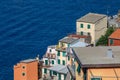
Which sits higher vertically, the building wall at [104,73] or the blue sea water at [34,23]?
the building wall at [104,73]

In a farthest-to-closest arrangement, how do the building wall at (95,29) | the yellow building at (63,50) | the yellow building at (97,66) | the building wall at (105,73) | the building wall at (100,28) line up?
the building wall at (100,28) → the building wall at (95,29) → the yellow building at (63,50) → the building wall at (105,73) → the yellow building at (97,66)

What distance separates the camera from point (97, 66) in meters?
20.0

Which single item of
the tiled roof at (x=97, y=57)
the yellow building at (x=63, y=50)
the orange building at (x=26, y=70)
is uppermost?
the tiled roof at (x=97, y=57)

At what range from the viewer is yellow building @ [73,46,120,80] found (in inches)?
791

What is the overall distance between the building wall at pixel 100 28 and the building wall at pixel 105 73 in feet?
161

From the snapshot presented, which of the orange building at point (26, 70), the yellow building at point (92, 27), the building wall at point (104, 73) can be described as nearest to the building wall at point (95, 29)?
the yellow building at point (92, 27)

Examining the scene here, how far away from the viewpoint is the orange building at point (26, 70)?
60.5 meters

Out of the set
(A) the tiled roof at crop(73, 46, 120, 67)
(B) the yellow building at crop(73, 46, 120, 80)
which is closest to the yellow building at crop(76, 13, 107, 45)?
(A) the tiled roof at crop(73, 46, 120, 67)

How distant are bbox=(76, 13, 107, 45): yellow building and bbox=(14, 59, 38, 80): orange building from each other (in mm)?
9530

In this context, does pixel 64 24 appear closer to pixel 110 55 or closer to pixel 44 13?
pixel 44 13

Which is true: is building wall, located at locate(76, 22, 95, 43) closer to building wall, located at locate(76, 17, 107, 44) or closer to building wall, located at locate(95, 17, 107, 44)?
building wall, located at locate(76, 17, 107, 44)

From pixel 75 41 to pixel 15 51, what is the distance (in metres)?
24.3

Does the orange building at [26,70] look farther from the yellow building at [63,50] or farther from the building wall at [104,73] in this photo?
the building wall at [104,73]

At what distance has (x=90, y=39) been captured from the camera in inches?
2677
